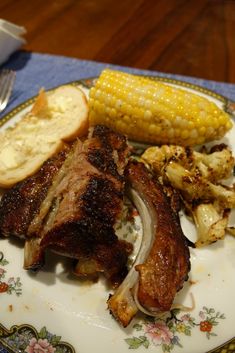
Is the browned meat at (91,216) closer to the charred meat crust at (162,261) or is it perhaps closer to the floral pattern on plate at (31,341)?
the charred meat crust at (162,261)

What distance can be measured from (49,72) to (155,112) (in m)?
1.85

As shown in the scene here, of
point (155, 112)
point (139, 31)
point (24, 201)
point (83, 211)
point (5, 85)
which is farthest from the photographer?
point (139, 31)

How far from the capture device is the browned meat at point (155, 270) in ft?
5.97

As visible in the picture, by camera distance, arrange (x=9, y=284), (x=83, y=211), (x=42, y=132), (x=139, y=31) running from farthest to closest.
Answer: (x=139, y=31) < (x=42, y=132) < (x=9, y=284) < (x=83, y=211)

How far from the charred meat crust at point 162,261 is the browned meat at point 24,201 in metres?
0.61

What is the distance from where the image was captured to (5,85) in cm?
372

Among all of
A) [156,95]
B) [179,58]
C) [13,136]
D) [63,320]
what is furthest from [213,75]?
[63,320]

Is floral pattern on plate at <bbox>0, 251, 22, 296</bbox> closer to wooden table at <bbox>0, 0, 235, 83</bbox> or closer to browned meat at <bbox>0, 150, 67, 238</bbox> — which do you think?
browned meat at <bbox>0, 150, 67, 238</bbox>

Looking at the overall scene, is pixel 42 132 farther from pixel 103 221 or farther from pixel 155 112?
pixel 103 221

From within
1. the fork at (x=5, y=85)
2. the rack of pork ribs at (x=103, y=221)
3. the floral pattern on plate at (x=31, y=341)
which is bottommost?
the floral pattern on plate at (x=31, y=341)

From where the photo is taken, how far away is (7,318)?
197 cm

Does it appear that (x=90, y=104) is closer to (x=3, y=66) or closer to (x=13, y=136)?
(x=13, y=136)

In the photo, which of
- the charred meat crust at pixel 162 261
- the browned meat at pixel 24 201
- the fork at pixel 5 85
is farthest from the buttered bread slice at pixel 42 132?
the charred meat crust at pixel 162 261

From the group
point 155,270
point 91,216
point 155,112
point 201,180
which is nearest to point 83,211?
point 91,216
